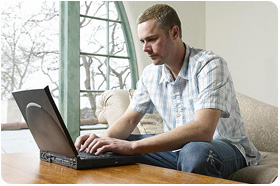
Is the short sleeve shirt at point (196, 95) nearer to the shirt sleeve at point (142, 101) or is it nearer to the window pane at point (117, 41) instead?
the shirt sleeve at point (142, 101)

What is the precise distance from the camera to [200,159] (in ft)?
3.89

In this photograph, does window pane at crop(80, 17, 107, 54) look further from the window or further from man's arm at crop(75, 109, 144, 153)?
man's arm at crop(75, 109, 144, 153)

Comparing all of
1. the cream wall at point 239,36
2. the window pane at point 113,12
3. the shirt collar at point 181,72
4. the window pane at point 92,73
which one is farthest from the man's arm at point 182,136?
the window pane at point 113,12

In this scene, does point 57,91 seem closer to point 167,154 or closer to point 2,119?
point 2,119

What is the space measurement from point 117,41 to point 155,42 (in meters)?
1.48

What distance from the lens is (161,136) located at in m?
1.33

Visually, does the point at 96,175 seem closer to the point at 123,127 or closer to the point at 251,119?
the point at 123,127

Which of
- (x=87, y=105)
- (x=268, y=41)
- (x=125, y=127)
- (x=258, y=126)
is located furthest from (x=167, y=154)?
(x=268, y=41)

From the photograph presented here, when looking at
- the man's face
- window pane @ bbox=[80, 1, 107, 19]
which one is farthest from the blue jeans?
window pane @ bbox=[80, 1, 107, 19]

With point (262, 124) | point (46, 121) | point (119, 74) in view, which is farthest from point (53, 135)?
point (119, 74)

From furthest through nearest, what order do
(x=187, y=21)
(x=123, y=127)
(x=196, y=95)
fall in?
(x=187, y=21)
(x=123, y=127)
(x=196, y=95)

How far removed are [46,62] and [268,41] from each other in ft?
6.30

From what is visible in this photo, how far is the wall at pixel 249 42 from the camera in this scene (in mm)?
2975

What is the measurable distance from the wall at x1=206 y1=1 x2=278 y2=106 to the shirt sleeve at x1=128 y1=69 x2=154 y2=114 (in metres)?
1.53
